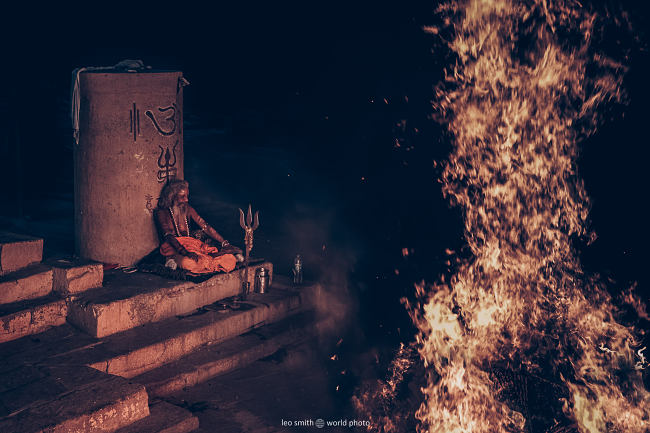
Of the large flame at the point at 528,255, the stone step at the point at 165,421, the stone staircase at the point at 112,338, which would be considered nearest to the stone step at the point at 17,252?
the stone staircase at the point at 112,338

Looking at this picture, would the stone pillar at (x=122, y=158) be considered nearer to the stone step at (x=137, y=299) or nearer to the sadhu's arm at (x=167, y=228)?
the sadhu's arm at (x=167, y=228)

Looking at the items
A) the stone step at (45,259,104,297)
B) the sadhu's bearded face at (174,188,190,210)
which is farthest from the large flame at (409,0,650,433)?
the stone step at (45,259,104,297)

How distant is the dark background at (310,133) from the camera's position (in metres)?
8.97

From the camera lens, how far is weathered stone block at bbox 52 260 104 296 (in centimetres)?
716

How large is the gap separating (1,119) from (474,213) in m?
9.65

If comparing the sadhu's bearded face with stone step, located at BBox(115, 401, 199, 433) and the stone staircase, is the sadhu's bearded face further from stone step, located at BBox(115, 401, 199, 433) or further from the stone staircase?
stone step, located at BBox(115, 401, 199, 433)

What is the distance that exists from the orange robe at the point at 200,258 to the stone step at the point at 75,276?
0.95 metres

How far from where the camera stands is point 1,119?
13.1 m

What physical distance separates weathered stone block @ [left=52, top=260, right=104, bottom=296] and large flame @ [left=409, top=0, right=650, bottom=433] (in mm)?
3800

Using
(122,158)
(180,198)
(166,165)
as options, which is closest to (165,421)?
(180,198)

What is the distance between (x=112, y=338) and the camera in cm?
684

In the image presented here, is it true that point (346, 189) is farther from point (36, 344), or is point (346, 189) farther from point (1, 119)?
point (36, 344)

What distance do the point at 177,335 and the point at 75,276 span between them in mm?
1350

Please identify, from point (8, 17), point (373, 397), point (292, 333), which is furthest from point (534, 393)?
point (8, 17)
